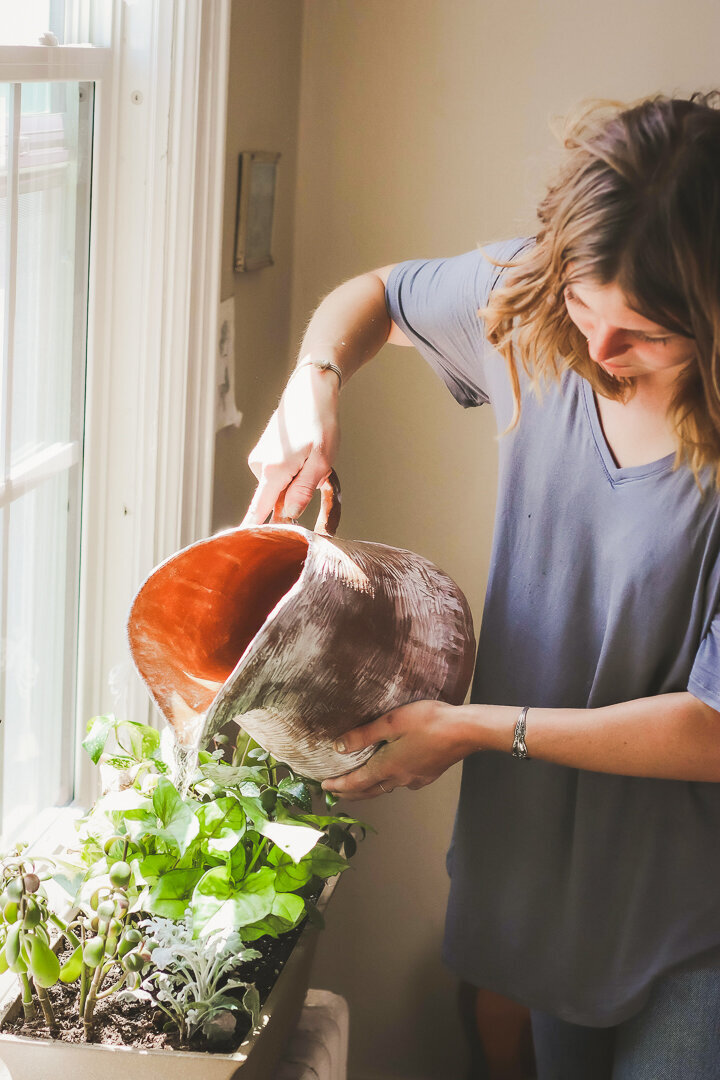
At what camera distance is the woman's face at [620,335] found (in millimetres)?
800

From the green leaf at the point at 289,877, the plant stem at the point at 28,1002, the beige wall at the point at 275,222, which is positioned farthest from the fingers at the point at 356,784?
the beige wall at the point at 275,222

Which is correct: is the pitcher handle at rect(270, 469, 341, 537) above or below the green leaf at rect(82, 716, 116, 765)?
above

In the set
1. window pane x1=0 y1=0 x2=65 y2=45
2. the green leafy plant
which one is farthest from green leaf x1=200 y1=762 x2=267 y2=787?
window pane x1=0 y1=0 x2=65 y2=45

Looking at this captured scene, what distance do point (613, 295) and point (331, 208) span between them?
1.10 meters

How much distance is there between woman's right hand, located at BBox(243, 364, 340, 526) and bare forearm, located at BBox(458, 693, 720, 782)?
0.26m

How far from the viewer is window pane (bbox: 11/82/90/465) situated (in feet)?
3.44

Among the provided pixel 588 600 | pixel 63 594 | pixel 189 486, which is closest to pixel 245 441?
pixel 189 486

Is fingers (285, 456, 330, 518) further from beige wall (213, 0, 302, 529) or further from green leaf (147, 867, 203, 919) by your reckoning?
beige wall (213, 0, 302, 529)

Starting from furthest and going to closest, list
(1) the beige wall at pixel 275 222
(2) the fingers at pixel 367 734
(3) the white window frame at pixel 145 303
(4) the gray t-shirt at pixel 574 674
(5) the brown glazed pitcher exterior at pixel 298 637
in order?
1. (1) the beige wall at pixel 275 222
2. (3) the white window frame at pixel 145 303
3. (4) the gray t-shirt at pixel 574 674
4. (2) the fingers at pixel 367 734
5. (5) the brown glazed pitcher exterior at pixel 298 637

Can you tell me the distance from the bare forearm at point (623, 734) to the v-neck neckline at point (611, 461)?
0.68 feet

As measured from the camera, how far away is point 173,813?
0.96 m

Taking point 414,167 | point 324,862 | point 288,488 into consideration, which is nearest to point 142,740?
point 324,862

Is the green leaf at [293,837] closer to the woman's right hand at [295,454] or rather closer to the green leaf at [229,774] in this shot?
the green leaf at [229,774]

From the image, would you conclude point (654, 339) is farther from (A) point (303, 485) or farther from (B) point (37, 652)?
(B) point (37, 652)
